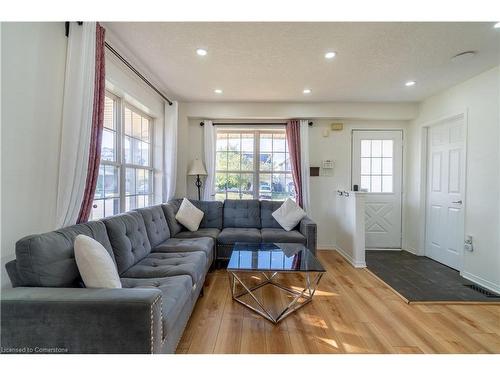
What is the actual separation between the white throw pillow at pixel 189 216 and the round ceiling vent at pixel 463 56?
3.58 metres

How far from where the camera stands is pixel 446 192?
3348 mm

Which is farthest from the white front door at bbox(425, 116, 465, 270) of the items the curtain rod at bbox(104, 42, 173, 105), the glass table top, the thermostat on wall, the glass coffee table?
the curtain rod at bbox(104, 42, 173, 105)

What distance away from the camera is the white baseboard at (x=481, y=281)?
2.55 metres

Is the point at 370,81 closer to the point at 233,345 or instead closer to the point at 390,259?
the point at 390,259

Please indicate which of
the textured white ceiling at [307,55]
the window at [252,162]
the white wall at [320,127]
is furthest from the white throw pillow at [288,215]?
the textured white ceiling at [307,55]

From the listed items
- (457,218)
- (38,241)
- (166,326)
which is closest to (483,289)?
(457,218)

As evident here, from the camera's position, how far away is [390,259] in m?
3.57

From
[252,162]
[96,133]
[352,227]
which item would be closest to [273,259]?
[352,227]

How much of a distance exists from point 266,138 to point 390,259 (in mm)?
2824

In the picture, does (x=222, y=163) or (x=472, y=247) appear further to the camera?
(x=222, y=163)

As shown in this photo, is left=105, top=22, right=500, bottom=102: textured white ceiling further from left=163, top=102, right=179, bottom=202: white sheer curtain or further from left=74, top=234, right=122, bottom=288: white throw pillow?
left=74, top=234, right=122, bottom=288: white throw pillow

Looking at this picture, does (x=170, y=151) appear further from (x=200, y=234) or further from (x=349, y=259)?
(x=349, y=259)

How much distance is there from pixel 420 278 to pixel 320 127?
105 inches

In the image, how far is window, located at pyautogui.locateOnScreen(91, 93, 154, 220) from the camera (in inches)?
96.1
